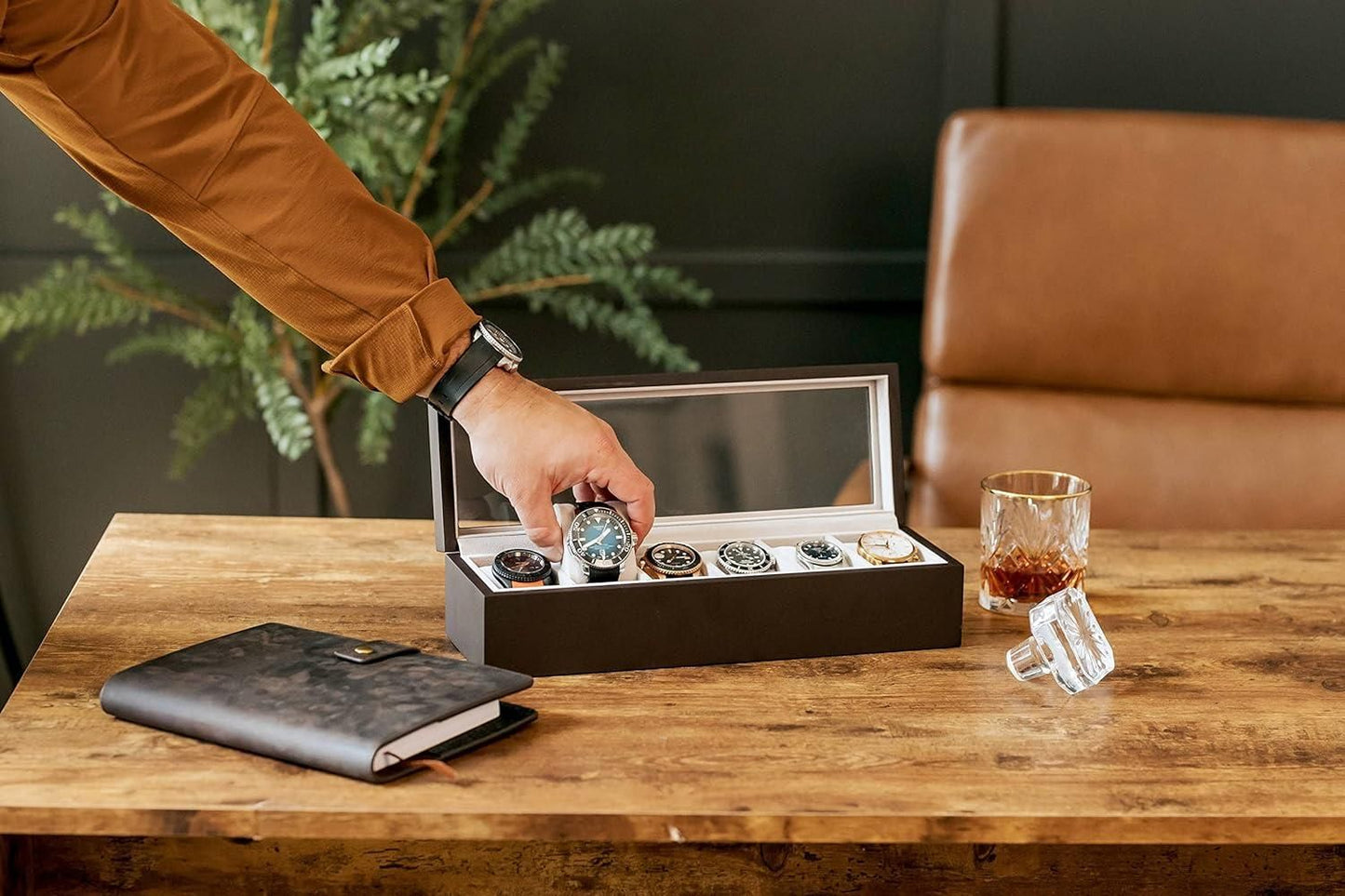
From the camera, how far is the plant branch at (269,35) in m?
2.29

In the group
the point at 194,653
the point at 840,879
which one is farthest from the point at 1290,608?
the point at 194,653

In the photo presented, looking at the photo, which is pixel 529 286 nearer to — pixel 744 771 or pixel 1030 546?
pixel 1030 546

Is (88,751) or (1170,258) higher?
(1170,258)

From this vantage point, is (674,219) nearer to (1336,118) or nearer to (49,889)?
(1336,118)

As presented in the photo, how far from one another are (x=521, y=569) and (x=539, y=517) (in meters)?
0.06

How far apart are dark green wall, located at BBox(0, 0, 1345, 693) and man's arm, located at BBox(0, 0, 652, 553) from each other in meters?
1.50

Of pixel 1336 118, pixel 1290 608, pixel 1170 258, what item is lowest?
pixel 1290 608

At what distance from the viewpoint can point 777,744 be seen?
113cm

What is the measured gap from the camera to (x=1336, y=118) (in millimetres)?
2752

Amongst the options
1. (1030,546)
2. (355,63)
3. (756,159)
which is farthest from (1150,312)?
(355,63)

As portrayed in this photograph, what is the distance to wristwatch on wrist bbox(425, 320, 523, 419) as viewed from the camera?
1.32 metres

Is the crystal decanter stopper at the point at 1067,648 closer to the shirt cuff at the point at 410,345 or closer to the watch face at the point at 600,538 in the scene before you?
the watch face at the point at 600,538

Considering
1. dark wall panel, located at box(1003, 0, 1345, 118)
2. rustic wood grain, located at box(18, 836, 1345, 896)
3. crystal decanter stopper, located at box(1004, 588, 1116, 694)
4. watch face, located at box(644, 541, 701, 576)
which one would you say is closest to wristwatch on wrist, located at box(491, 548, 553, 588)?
watch face, located at box(644, 541, 701, 576)

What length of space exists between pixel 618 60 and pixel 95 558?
157 cm
